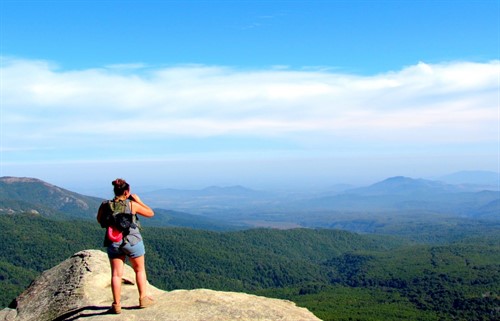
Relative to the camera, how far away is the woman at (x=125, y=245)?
43.2 ft

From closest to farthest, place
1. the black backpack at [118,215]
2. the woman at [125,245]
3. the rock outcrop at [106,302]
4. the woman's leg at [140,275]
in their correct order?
the black backpack at [118,215]
the woman at [125,245]
the rock outcrop at [106,302]
the woman's leg at [140,275]

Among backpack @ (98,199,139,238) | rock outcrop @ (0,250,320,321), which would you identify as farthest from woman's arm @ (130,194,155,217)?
rock outcrop @ (0,250,320,321)

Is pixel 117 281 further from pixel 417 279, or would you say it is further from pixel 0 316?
pixel 417 279

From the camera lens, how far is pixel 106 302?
48.9 feet

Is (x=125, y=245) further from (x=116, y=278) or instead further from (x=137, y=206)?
(x=137, y=206)

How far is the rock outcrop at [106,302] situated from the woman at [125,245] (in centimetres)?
63

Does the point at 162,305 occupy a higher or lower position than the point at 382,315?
higher

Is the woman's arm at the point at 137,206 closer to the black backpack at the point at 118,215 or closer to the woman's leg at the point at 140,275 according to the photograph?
the black backpack at the point at 118,215

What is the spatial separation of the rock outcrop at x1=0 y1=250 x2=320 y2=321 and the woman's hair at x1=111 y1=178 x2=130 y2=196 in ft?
12.1

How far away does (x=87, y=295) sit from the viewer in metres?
15.7

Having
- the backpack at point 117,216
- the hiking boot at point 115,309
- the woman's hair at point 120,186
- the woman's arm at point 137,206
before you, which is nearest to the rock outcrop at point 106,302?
the hiking boot at point 115,309

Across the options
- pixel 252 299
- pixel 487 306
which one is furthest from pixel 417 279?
pixel 252 299

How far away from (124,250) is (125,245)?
0.57 feet

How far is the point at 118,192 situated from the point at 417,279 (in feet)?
600
